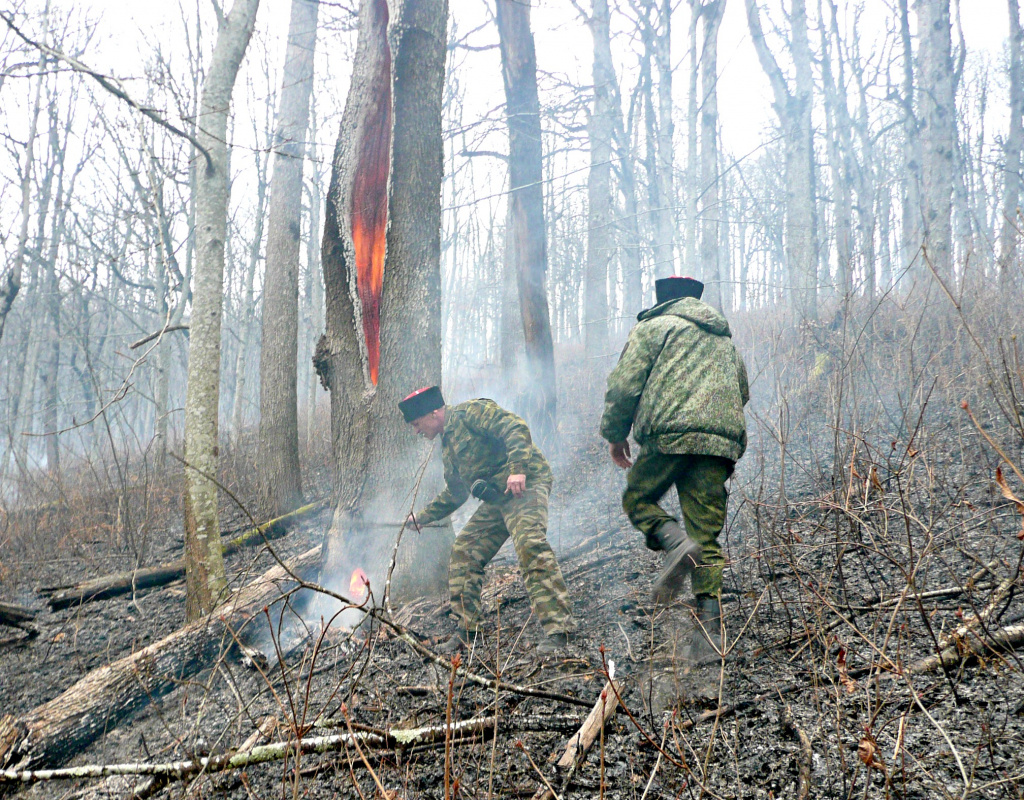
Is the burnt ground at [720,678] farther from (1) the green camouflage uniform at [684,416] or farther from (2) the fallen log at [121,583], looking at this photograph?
(1) the green camouflage uniform at [684,416]

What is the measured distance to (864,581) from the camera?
10.9 ft

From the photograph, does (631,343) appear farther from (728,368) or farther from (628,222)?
(628,222)

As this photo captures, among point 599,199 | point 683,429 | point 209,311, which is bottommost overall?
point 683,429

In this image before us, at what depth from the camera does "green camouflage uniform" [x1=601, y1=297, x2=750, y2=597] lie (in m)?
3.10

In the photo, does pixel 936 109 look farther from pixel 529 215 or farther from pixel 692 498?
pixel 692 498

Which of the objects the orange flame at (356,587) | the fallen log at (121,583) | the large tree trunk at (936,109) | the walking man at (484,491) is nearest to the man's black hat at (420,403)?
the walking man at (484,491)

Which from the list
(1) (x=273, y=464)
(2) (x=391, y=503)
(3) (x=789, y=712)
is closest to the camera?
(3) (x=789, y=712)

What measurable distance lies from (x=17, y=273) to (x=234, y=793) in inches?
301

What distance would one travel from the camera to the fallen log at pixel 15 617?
14.0 feet

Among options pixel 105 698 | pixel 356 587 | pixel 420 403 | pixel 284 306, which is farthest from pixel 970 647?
pixel 284 306

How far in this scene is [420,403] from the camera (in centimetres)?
393

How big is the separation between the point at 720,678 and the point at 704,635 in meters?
0.89

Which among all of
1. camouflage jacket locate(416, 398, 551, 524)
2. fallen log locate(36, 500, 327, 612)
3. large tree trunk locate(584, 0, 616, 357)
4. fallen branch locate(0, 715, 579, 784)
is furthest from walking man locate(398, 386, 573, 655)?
large tree trunk locate(584, 0, 616, 357)

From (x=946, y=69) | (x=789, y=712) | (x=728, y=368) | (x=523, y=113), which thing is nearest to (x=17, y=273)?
(x=523, y=113)
